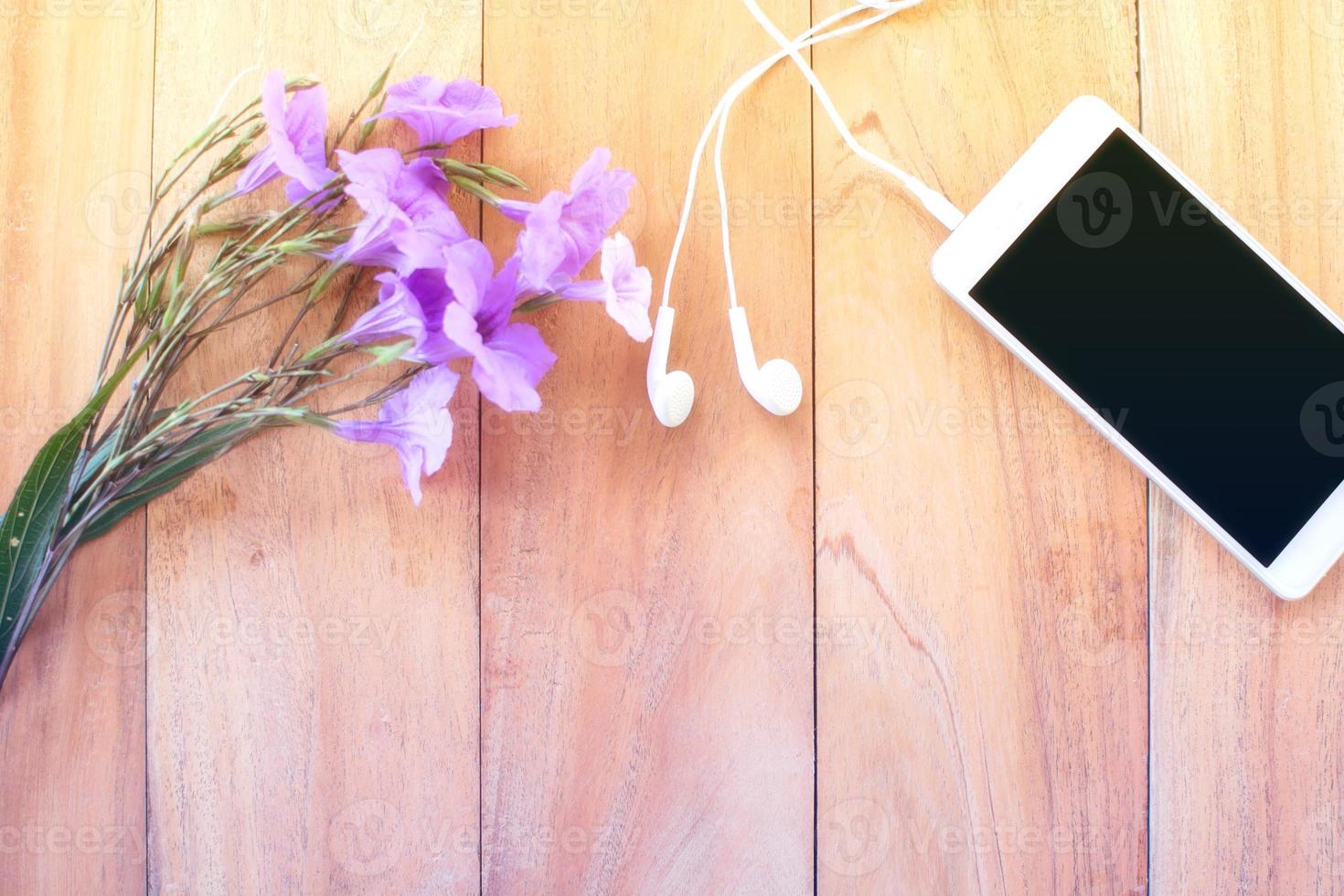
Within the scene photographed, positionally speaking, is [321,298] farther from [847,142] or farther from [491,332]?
[847,142]

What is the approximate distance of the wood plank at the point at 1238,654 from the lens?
2.06ft

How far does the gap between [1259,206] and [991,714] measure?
40 cm

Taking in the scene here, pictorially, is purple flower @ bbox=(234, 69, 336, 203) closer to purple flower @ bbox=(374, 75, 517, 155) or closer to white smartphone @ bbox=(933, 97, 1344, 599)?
purple flower @ bbox=(374, 75, 517, 155)

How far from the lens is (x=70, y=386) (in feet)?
2.00

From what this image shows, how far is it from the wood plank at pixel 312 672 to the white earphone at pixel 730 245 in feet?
0.48

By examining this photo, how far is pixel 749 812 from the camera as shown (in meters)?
0.62

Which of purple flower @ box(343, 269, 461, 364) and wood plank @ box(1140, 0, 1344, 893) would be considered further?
wood plank @ box(1140, 0, 1344, 893)

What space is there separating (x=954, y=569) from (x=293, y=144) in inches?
19.6

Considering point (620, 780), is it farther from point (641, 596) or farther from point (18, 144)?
point (18, 144)

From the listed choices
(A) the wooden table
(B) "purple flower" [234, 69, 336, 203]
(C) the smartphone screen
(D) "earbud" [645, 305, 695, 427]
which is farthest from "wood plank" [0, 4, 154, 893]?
(C) the smartphone screen

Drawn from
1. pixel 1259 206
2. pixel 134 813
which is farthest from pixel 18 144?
pixel 1259 206

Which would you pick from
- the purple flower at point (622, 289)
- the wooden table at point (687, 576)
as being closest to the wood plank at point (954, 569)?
the wooden table at point (687, 576)

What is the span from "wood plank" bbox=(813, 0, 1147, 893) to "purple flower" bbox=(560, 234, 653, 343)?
0.16m

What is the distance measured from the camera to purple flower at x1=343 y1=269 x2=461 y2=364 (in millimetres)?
491
